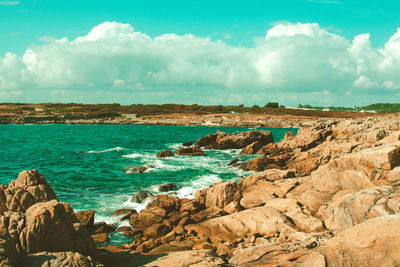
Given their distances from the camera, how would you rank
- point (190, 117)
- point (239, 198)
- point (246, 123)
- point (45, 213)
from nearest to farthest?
point (45, 213)
point (239, 198)
point (246, 123)
point (190, 117)

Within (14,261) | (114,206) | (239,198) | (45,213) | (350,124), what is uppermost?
(350,124)

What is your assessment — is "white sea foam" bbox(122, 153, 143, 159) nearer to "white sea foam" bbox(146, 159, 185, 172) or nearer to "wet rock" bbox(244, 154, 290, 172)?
"white sea foam" bbox(146, 159, 185, 172)

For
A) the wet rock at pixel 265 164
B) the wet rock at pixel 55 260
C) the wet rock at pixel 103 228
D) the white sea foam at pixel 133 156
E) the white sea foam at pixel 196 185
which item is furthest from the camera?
the white sea foam at pixel 133 156

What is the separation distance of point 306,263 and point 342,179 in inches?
428

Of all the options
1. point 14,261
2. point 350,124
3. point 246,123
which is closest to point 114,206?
point 14,261

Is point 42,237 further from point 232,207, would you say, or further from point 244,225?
point 232,207

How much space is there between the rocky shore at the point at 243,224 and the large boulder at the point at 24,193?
0.04 metres

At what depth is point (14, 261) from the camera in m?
8.20

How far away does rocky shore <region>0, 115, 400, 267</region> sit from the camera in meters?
8.43

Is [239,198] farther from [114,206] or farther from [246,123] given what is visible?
[246,123]

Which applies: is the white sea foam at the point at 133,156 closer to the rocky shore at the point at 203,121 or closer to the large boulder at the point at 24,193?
the large boulder at the point at 24,193

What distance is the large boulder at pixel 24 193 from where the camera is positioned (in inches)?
540

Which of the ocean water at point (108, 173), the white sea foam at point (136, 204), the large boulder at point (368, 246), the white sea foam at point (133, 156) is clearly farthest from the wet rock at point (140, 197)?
the white sea foam at point (133, 156)

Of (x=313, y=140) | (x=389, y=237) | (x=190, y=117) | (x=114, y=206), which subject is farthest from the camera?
(x=190, y=117)
